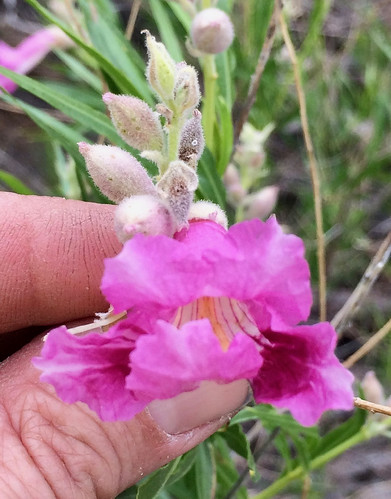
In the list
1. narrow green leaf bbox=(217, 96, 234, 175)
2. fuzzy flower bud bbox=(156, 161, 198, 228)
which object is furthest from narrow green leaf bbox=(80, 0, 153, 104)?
fuzzy flower bud bbox=(156, 161, 198, 228)

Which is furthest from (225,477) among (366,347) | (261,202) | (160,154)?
(160,154)

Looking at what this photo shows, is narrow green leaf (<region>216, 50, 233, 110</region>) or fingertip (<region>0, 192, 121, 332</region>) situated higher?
narrow green leaf (<region>216, 50, 233, 110</region>)

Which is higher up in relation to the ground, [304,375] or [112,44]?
[112,44]

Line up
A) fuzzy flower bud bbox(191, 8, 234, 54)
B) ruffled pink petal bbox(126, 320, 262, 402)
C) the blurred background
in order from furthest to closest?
the blurred background < fuzzy flower bud bbox(191, 8, 234, 54) < ruffled pink petal bbox(126, 320, 262, 402)

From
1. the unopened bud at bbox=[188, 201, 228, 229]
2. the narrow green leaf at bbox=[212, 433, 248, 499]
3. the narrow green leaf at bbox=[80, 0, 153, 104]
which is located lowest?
the narrow green leaf at bbox=[212, 433, 248, 499]

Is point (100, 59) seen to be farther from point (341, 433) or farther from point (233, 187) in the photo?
point (341, 433)

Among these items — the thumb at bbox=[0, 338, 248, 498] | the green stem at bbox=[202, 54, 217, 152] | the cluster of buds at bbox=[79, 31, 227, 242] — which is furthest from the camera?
the green stem at bbox=[202, 54, 217, 152]

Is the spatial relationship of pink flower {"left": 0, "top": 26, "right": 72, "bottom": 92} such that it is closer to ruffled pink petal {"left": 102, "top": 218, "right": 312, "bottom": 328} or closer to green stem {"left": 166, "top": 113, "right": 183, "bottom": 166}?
green stem {"left": 166, "top": 113, "right": 183, "bottom": 166}
